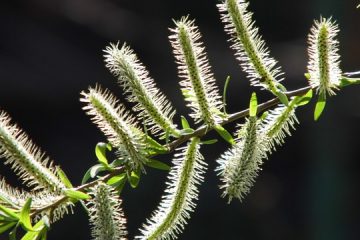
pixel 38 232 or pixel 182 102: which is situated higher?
pixel 182 102

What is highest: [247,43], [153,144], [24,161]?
[247,43]

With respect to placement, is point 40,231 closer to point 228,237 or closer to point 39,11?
point 228,237

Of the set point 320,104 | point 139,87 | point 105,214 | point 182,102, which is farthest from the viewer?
point 182,102

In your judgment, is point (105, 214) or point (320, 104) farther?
point (320, 104)

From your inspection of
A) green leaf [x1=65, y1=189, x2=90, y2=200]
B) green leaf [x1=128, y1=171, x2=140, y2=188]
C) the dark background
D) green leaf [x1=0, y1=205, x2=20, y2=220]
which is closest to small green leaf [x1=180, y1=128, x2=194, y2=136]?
green leaf [x1=128, y1=171, x2=140, y2=188]

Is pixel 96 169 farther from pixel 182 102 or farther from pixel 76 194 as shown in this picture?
pixel 182 102

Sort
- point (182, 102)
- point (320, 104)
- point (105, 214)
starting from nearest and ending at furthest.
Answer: point (105, 214)
point (320, 104)
point (182, 102)

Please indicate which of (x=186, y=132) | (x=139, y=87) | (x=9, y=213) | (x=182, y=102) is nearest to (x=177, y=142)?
(x=186, y=132)

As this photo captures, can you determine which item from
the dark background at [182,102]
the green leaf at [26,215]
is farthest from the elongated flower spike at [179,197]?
the dark background at [182,102]
